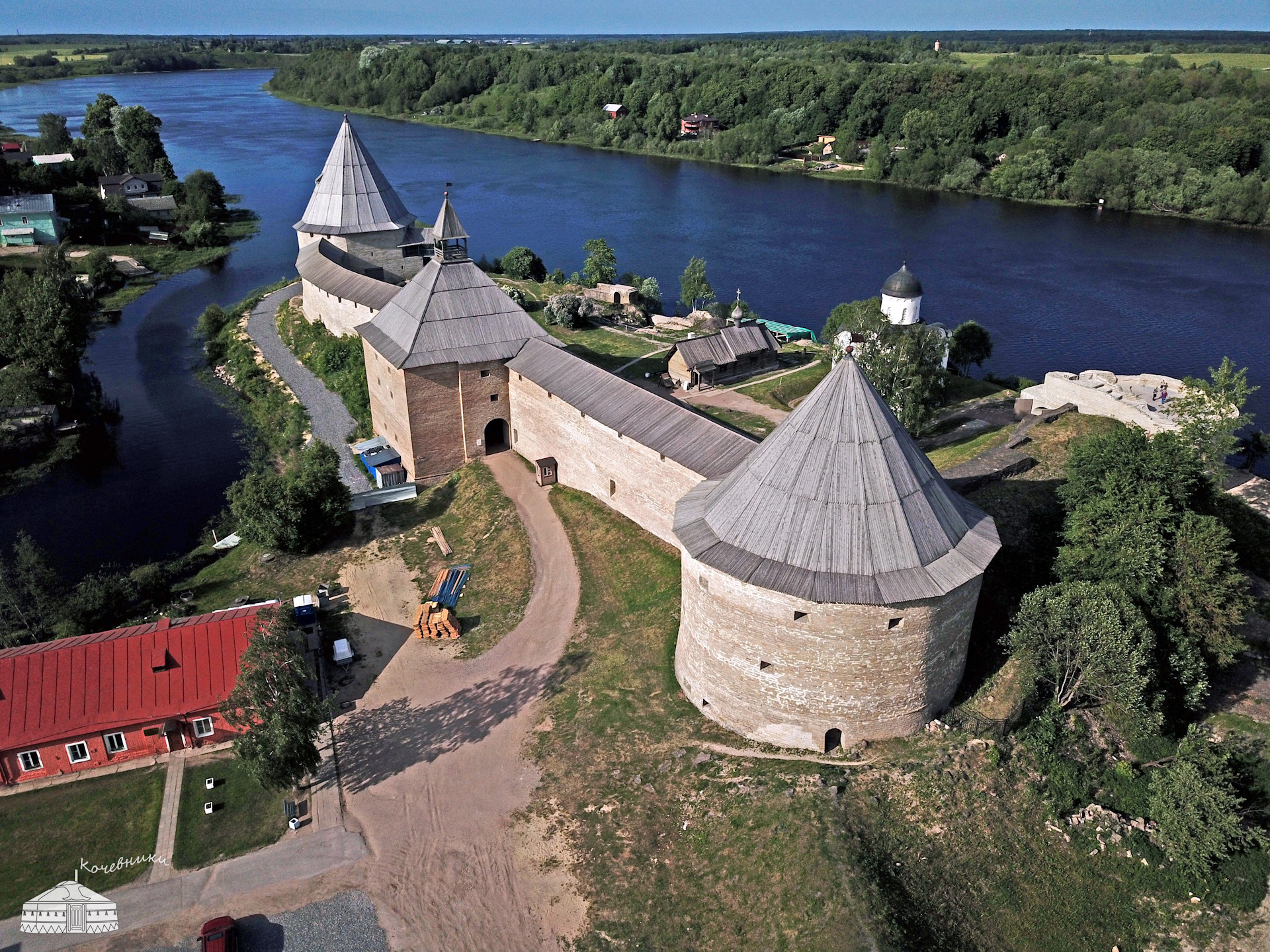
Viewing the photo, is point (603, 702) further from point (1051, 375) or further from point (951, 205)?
point (951, 205)

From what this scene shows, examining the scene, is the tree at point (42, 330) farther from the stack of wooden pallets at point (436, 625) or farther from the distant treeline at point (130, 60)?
the distant treeline at point (130, 60)

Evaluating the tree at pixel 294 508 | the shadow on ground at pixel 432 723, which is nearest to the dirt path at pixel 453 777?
the shadow on ground at pixel 432 723

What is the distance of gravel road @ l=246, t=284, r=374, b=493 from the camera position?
26.9 m

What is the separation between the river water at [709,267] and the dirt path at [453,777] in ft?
36.1

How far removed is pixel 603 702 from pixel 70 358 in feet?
91.0

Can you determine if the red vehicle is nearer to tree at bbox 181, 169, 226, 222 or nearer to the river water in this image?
the river water

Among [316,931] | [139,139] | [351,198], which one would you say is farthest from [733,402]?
[139,139]

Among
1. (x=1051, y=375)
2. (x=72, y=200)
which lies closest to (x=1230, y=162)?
(x=1051, y=375)

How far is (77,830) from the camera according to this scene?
14656 millimetres

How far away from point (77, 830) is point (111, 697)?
2297 mm

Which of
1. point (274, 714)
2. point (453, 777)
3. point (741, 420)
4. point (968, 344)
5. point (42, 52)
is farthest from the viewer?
point (42, 52)

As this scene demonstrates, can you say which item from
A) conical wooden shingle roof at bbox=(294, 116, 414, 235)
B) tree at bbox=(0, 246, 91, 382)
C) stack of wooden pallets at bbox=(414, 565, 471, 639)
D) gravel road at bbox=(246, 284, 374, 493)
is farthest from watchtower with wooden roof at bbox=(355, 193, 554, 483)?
tree at bbox=(0, 246, 91, 382)

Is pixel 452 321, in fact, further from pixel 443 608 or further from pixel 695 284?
pixel 695 284

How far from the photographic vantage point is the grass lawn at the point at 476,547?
19.6 meters
